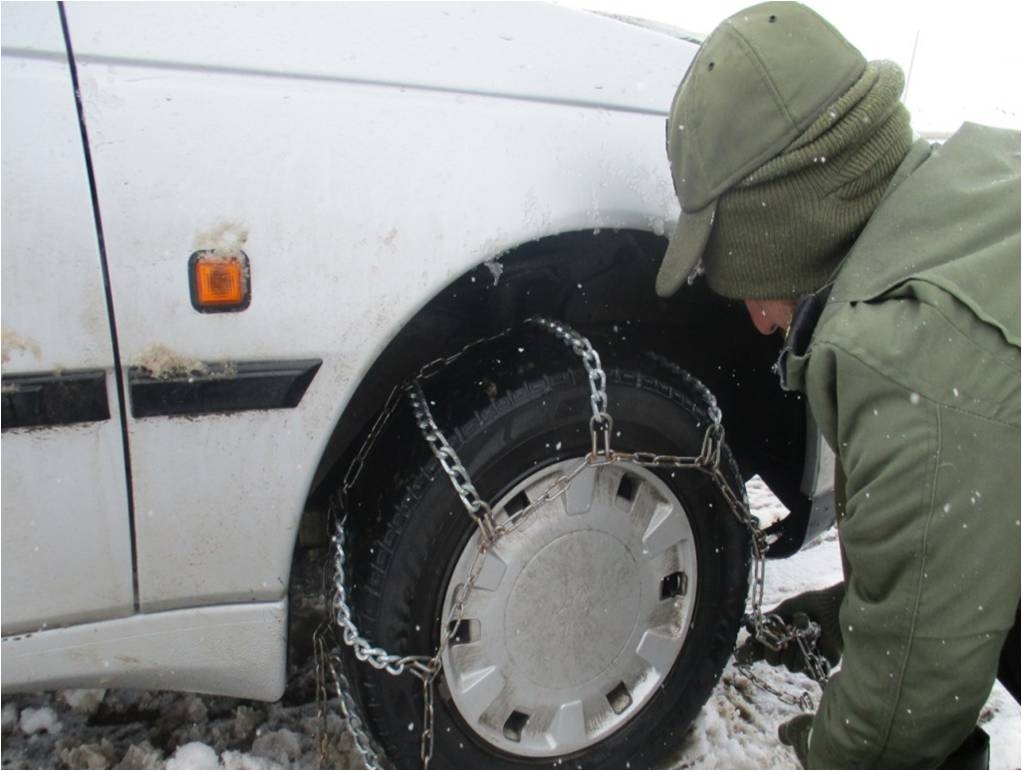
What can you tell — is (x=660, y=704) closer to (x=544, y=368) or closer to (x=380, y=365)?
(x=544, y=368)

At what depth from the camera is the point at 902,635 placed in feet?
3.70

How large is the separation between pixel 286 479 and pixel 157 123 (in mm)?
562

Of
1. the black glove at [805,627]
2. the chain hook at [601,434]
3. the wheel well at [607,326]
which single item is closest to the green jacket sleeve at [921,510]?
the chain hook at [601,434]

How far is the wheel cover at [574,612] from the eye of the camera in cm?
154

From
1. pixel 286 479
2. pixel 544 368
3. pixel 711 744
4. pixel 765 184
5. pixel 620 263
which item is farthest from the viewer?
pixel 711 744

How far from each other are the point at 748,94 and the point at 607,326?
2.05 ft

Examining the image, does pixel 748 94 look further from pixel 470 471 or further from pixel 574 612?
pixel 574 612

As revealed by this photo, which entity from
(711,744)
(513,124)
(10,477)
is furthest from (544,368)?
(711,744)

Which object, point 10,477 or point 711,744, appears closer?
point 10,477

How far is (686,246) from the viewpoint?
4.32 feet

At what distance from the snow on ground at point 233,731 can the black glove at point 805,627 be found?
0.15 meters

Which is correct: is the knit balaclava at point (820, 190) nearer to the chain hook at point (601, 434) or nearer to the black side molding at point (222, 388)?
the chain hook at point (601, 434)

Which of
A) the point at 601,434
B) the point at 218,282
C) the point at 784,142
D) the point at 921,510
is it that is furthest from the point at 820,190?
the point at 218,282

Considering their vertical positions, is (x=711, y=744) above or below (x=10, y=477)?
below
